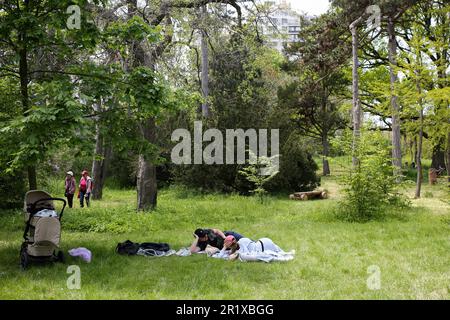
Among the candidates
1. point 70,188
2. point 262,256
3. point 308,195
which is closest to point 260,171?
point 308,195

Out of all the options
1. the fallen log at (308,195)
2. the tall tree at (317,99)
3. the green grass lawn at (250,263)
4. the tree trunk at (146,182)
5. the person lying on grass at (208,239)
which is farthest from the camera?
the tall tree at (317,99)

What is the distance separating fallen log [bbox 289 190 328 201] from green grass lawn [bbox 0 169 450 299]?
5.17m

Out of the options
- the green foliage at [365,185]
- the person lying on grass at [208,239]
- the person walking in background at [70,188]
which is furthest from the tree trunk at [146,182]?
the green foliage at [365,185]

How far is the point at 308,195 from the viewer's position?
19844 millimetres

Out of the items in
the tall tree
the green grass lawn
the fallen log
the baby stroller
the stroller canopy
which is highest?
the tall tree

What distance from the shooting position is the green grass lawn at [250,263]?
6.19 m

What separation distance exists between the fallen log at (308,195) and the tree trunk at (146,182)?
7.29 metres

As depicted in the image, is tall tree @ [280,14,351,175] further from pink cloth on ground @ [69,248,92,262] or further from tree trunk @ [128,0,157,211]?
pink cloth on ground @ [69,248,92,262]

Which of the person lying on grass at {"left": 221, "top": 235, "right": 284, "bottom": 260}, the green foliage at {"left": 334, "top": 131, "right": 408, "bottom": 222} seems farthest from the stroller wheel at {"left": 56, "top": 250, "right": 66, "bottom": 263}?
the green foliage at {"left": 334, "top": 131, "right": 408, "bottom": 222}

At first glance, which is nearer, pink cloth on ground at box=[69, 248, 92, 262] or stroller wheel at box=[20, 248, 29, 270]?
stroller wheel at box=[20, 248, 29, 270]

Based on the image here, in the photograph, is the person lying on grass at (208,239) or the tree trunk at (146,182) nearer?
the person lying on grass at (208,239)

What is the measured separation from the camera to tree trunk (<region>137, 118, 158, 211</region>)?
49.0 ft

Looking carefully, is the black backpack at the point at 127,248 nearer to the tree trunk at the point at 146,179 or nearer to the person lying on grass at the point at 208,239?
the person lying on grass at the point at 208,239

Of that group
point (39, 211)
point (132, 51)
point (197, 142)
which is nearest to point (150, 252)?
point (39, 211)
